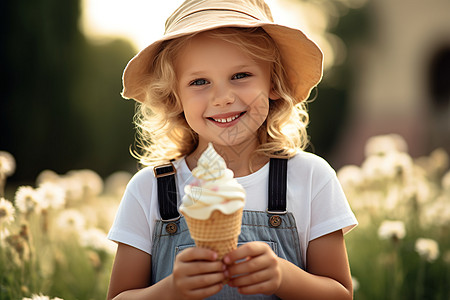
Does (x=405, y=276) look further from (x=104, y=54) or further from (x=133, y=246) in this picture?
(x=104, y=54)

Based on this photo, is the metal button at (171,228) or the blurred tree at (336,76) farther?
the blurred tree at (336,76)

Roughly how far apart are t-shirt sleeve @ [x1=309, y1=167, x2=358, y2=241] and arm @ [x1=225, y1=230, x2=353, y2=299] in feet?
0.14

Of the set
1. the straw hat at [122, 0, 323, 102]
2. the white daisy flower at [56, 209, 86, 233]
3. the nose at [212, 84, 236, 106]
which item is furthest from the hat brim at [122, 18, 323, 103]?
the white daisy flower at [56, 209, 86, 233]

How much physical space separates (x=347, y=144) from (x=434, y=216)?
14.5m

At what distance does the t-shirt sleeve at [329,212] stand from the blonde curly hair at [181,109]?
0.75ft

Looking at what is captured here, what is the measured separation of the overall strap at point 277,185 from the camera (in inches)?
78.8

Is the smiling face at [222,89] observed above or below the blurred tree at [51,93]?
below

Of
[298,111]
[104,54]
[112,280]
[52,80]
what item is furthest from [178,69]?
[104,54]

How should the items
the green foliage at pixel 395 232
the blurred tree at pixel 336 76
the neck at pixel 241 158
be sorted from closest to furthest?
the neck at pixel 241 158 → the green foliage at pixel 395 232 → the blurred tree at pixel 336 76

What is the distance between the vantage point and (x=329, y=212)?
1.99m

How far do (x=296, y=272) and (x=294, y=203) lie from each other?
0.34m

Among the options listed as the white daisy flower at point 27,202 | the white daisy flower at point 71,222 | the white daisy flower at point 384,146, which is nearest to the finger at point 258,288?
the white daisy flower at point 27,202

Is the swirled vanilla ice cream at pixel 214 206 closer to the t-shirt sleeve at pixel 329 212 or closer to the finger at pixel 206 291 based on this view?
the finger at pixel 206 291

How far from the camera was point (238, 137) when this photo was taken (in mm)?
2002
